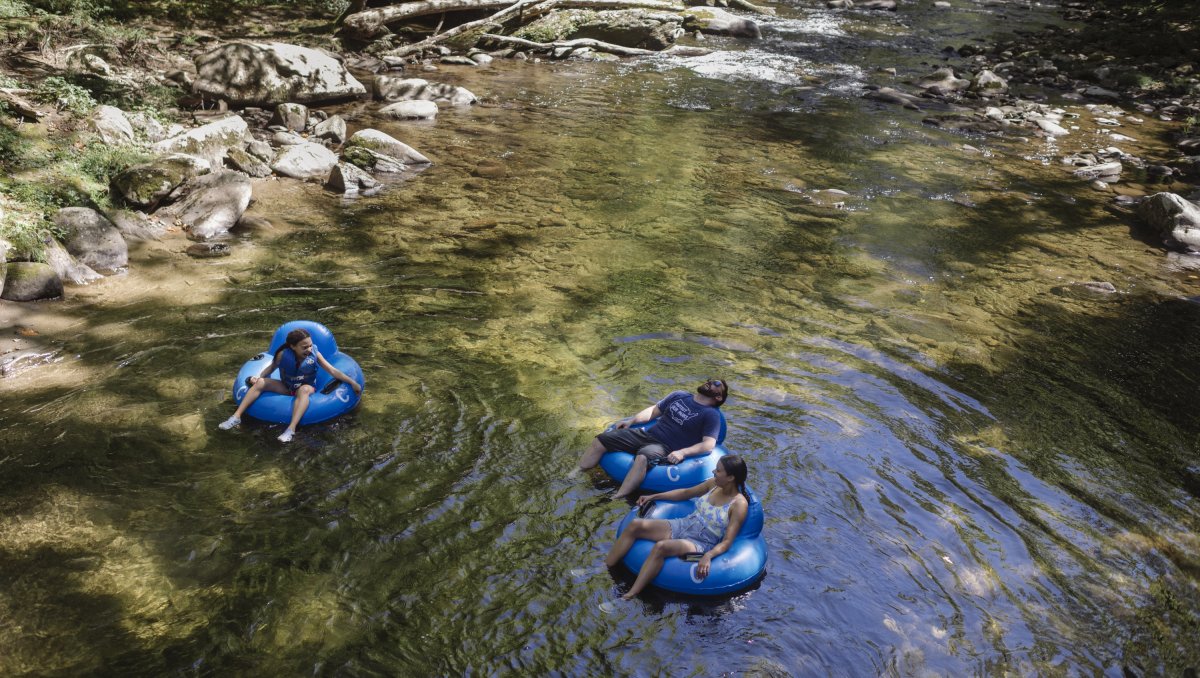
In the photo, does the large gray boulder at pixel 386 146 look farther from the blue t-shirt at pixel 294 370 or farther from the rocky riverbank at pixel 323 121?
the blue t-shirt at pixel 294 370

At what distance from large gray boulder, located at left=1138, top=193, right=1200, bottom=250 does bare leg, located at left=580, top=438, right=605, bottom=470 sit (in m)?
11.3

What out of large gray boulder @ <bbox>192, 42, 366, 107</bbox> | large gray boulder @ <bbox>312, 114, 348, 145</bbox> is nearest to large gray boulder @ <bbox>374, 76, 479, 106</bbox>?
large gray boulder @ <bbox>192, 42, 366, 107</bbox>

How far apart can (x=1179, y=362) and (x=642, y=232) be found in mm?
7100

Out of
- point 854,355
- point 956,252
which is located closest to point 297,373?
point 854,355

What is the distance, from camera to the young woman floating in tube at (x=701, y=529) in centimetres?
579

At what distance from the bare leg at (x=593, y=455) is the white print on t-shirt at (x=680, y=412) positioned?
679mm

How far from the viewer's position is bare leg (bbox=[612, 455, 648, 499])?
22.3ft

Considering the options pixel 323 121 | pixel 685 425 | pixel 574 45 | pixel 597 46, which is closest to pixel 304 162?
pixel 323 121

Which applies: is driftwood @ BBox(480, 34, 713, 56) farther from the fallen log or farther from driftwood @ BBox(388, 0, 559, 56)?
driftwood @ BBox(388, 0, 559, 56)

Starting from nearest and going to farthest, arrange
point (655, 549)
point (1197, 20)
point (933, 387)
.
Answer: point (655, 549) → point (933, 387) → point (1197, 20)

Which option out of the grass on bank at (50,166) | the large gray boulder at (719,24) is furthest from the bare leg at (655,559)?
the large gray boulder at (719,24)

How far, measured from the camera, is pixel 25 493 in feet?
20.7

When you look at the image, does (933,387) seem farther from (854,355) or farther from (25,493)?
(25,493)

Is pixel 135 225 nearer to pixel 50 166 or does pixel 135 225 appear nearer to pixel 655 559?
pixel 50 166
